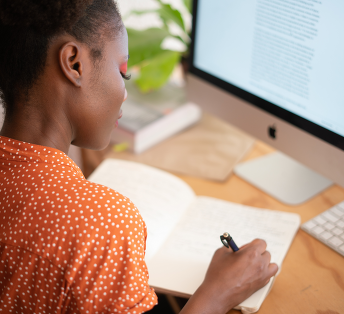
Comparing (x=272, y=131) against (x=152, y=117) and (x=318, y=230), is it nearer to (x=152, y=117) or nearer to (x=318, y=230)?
(x=318, y=230)

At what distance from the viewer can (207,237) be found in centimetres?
69

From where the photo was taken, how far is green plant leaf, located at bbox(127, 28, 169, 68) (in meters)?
1.00

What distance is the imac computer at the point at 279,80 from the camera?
663 mm

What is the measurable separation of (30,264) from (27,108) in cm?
21

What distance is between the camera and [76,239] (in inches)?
18.0

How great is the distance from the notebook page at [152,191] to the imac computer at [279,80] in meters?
0.18

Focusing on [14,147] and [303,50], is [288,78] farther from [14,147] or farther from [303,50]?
[14,147]

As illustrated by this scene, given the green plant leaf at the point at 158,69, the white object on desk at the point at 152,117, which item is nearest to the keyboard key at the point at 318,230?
the white object on desk at the point at 152,117

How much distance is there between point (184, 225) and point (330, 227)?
0.26 meters

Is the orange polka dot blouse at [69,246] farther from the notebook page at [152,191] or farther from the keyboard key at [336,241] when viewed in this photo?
the keyboard key at [336,241]

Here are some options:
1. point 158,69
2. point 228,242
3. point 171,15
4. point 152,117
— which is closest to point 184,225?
point 228,242

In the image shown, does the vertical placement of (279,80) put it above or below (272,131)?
above

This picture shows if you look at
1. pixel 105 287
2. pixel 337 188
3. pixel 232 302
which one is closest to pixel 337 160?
pixel 337 188

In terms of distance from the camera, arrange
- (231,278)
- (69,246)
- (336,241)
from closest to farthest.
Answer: (69,246) < (231,278) < (336,241)
